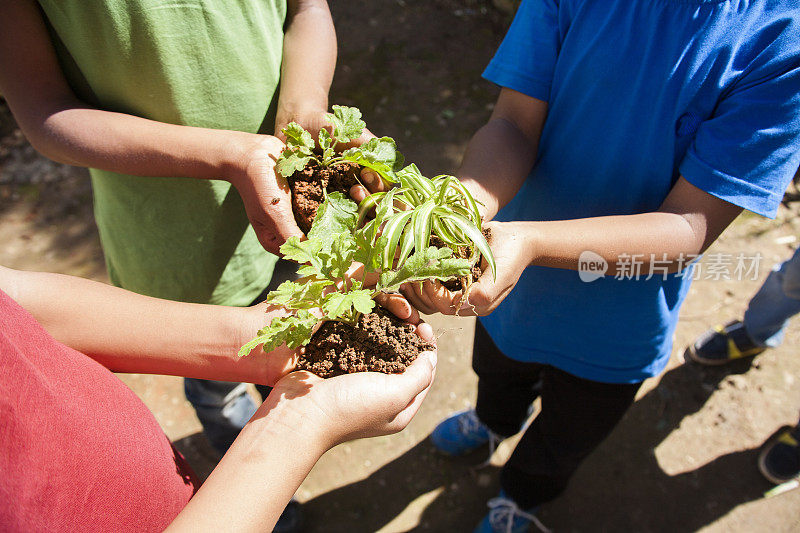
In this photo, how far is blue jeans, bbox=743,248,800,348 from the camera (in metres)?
3.23

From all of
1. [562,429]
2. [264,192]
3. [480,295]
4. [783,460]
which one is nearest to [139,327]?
[264,192]

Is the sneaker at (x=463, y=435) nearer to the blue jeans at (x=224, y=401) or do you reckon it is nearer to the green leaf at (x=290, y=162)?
the blue jeans at (x=224, y=401)

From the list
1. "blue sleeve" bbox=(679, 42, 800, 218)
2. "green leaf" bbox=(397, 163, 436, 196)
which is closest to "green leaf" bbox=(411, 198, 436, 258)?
"green leaf" bbox=(397, 163, 436, 196)

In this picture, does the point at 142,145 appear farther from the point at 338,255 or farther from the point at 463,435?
the point at 463,435

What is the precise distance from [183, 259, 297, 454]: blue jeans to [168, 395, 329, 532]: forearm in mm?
996

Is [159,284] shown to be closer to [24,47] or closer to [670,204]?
[24,47]

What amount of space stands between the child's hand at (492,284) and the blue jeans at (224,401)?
2.93ft

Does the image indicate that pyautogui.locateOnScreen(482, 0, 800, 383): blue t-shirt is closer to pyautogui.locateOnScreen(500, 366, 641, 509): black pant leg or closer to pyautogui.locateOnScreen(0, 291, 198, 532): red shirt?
pyautogui.locateOnScreen(500, 366, 641, 509): black pant leg

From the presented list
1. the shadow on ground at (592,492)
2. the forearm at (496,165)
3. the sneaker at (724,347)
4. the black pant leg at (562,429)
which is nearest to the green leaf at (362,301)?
the forearm at (496,165)

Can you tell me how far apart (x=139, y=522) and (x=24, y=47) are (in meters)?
1.44

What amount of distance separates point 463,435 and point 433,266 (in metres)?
2.12

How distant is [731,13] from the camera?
1.49 m

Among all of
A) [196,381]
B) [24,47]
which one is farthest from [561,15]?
[196,381]

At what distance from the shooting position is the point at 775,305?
3.39 meters
